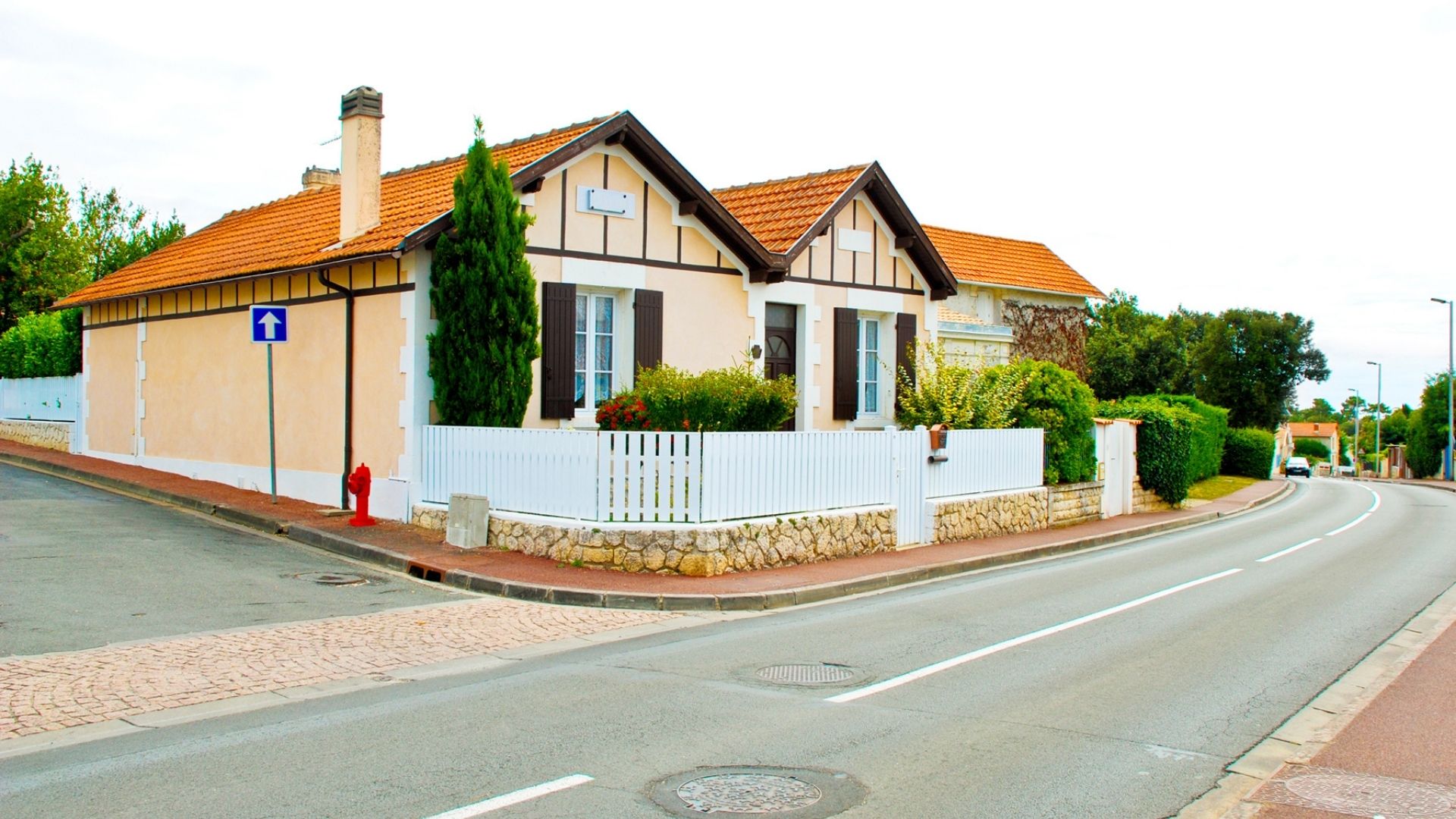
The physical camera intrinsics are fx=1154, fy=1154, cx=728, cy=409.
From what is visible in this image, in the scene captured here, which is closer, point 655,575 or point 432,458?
point 655,575

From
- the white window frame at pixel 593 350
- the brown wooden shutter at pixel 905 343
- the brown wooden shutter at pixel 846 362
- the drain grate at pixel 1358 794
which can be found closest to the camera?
the drain grate at pixel 1358 794

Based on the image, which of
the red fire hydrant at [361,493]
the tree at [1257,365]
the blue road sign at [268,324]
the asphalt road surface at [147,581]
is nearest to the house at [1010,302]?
the red fire hydrant at [361,493]

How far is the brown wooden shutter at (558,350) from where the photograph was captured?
1598 centimetres

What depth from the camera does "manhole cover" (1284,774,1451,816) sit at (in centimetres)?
554

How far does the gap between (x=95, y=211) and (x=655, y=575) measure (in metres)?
50.3

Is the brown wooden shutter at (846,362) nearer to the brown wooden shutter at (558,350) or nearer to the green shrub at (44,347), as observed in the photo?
the brown wooden shutter at (558,350)

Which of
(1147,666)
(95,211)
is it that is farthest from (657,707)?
(95,211)

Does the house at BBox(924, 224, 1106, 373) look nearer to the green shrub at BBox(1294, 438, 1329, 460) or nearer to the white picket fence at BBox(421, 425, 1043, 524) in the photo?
the white picket fence at BBox(421, 425, 1043, 524)

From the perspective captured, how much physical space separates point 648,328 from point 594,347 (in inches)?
34.0

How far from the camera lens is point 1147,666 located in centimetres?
874

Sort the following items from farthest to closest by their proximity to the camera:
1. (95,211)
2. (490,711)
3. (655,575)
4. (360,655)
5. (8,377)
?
(95,211)
(8,377)
(655,575)
(360,655)
(490,711)

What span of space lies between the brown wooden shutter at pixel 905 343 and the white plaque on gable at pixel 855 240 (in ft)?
4.82

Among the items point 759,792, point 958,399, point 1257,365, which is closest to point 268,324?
point 958,399

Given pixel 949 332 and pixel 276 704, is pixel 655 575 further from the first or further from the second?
pixel 949 332
